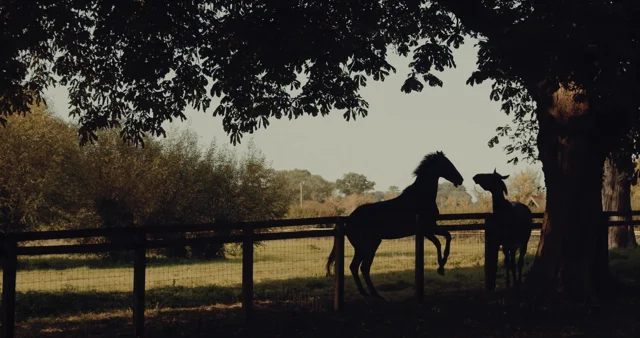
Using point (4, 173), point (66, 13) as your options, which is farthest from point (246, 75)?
point (4, 173)

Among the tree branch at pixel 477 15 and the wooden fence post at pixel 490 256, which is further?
the wooden fence post at pixel 490 256

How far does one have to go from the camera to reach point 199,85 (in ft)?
55.0

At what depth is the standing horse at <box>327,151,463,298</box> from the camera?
49.3ft

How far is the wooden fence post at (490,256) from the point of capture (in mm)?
15555

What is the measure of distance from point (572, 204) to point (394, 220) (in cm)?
379

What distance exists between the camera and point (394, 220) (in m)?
15.2

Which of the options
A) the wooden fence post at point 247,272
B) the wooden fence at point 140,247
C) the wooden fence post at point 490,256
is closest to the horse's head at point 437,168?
A: the wooden fence post at point 490,256

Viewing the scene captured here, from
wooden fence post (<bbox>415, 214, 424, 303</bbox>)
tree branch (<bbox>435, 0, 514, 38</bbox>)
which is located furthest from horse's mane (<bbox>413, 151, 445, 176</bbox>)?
tree branch (<bbox>435, 0, 514, 38</bbox>)

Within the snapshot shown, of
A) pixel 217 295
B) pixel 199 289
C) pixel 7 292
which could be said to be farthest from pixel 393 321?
pixel 199 289

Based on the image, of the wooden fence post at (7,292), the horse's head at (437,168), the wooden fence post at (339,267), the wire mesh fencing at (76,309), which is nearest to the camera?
the wooden fence post at (7,292)

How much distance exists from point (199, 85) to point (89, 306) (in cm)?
578

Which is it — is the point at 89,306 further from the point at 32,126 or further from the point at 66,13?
the point at 32,126

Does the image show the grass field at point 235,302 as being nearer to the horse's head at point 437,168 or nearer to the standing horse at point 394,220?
the standing horse at point 394,220

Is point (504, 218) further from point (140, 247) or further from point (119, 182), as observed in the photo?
point (119, 182)
